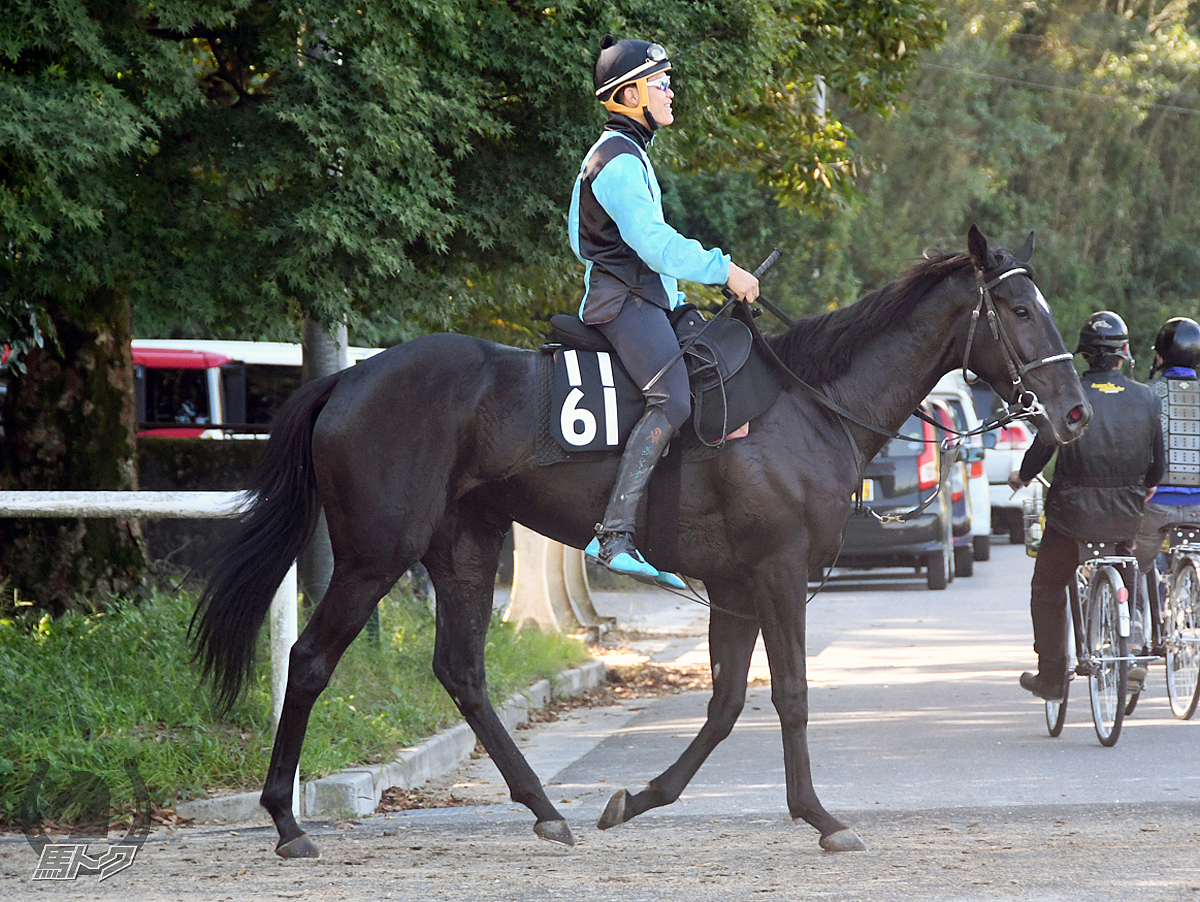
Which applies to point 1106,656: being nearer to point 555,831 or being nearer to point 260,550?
point 555,831

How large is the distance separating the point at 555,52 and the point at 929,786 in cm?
427

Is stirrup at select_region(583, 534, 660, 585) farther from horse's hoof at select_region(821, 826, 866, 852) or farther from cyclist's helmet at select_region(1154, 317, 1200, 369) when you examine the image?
cyclist's helmet at select_region(1154, 317, 1200, 369)

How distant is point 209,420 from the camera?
90.6 ft

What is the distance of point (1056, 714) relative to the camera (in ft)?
27.4

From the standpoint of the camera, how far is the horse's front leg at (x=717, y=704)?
5949mm

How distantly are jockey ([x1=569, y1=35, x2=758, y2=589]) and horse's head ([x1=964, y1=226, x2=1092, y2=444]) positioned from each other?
98cm

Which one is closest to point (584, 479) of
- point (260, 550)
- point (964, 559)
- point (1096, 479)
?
point (260, 550)

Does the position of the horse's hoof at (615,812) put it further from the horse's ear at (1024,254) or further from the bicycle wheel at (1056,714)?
the bicycle wheel at (1056,714)

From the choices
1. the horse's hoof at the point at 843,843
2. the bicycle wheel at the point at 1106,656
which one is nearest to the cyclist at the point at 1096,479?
the bicycle wheel at the point at 1106,656

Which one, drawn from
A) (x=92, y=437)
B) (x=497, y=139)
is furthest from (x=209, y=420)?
(x=497, y=139)

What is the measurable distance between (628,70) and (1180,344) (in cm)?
464

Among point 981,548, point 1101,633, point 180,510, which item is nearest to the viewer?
point 180,510

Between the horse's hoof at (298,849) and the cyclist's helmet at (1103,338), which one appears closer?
the horse's hoof at (298,849)

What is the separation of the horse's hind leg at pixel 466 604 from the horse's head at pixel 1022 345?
207cm
